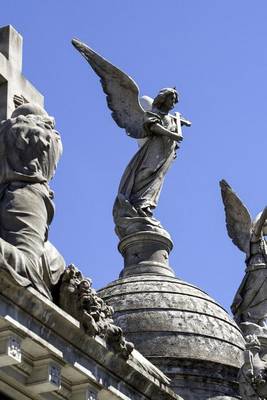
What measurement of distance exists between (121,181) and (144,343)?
380 cm

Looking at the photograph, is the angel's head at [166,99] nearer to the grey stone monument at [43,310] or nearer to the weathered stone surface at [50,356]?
the grey stone monument at [43,310]

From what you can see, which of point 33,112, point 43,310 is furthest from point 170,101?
point 43,310

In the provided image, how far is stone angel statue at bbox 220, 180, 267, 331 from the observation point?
83.6 ft

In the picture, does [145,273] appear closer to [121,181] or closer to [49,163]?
[121,181]

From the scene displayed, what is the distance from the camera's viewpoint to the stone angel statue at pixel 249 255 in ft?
83.6

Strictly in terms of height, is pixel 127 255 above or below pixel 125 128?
below

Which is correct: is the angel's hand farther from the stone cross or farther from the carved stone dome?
the stone cross

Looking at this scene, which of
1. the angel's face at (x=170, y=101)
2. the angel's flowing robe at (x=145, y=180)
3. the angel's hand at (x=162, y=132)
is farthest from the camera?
the angel's face at (x=170, y=101)

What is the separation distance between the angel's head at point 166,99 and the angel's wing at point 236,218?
350 centimetres

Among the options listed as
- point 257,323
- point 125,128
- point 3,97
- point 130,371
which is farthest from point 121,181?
point 130,371

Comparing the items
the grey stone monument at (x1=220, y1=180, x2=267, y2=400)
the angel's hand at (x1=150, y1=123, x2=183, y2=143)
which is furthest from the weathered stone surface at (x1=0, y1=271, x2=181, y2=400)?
the angel's hand at (x1=150, y1=123, x2=183, y2=143)

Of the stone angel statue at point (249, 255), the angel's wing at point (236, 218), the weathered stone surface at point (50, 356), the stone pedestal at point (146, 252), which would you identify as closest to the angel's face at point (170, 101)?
A: the stone pedestal at point (146, 252)

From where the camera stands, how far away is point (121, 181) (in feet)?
81.4

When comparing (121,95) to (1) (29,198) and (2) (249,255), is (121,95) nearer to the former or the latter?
(2) (249,255)
